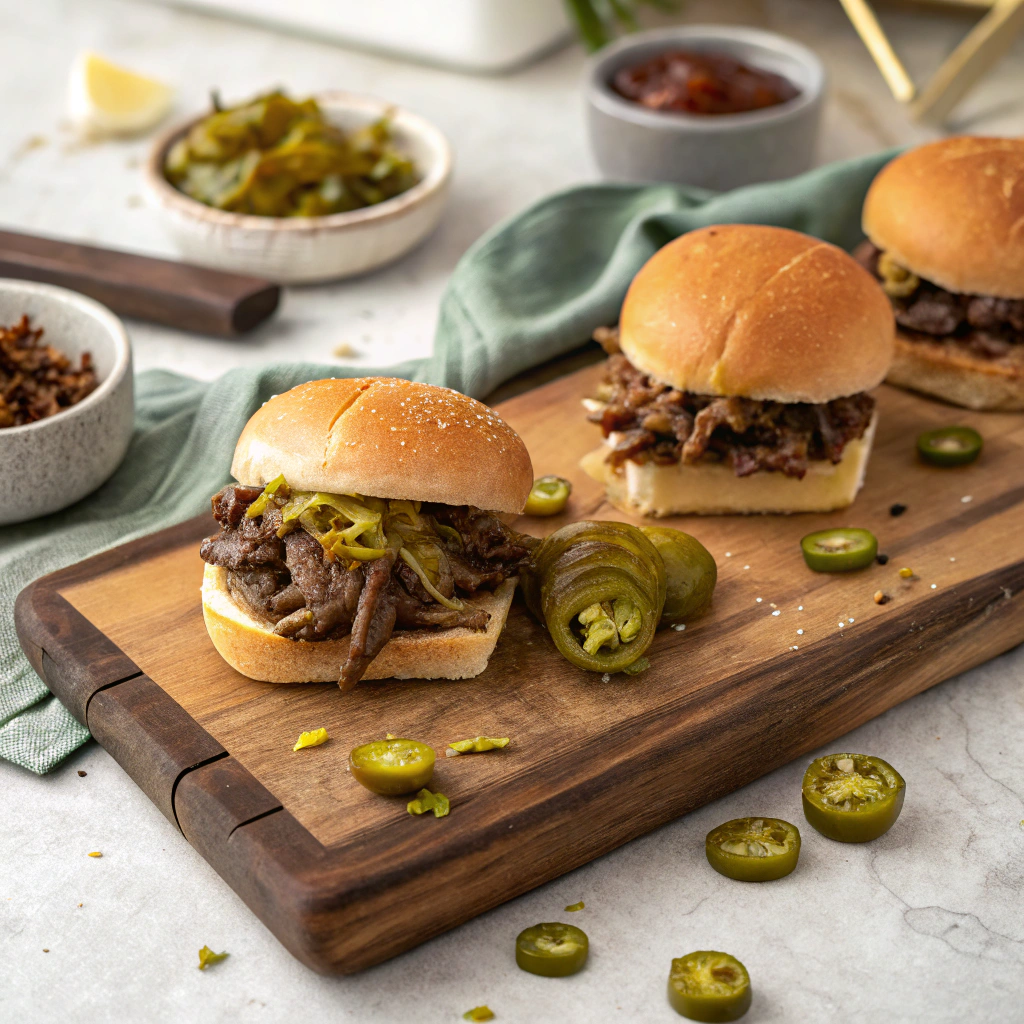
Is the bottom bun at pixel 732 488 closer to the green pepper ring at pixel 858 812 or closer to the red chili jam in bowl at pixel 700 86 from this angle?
the green pepper ring at pixel 858 812

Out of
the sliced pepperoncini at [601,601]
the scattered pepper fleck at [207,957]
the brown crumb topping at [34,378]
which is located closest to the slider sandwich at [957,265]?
the sliced pepperoncini at [601,601]

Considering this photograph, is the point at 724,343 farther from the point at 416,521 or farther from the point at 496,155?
the point at 496,155

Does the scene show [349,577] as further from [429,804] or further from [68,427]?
[68,427]

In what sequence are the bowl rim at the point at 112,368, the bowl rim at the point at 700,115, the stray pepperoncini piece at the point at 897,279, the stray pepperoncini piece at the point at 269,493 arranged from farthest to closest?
1. the bowl rim at the point at 700,115
2. the stray pepperoncini piece at the point at 897,279
3. the bowl rim at the point at 112,368
4. the stray pepperoncini piece at the point at 269,493

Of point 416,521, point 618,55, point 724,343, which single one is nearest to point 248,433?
point 416,521

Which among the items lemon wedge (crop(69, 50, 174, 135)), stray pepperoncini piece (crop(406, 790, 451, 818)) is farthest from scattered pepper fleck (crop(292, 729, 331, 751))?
lemon wedge (crop(69, 50, 174, 135))

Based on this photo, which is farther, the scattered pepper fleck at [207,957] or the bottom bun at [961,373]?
the bottom bun at [961,373]
